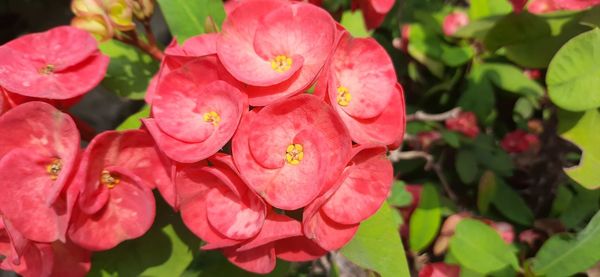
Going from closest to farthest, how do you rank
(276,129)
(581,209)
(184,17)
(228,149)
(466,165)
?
(276,129)
(228,149)
(184,17)
(581,209)
(466,165)

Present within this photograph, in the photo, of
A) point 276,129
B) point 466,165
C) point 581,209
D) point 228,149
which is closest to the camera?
point 276,129

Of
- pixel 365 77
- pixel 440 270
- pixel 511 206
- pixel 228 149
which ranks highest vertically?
pixel 365 77

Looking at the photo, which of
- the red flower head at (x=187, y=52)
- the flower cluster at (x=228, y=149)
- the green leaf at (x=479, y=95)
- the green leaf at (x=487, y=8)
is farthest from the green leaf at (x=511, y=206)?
the red flower head at (x=187, y=52)

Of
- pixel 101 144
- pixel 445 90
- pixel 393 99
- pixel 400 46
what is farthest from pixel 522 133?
pixel 101 144

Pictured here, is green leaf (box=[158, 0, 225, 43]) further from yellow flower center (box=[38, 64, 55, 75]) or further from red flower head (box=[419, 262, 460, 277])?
red flower head (box=[419, 262, 460, 277])

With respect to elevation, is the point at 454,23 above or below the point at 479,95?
above

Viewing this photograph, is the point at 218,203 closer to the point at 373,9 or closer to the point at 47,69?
the point at 47,69

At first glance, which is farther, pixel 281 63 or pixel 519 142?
pixel 519 142

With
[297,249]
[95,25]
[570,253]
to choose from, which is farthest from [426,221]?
[95,25]
